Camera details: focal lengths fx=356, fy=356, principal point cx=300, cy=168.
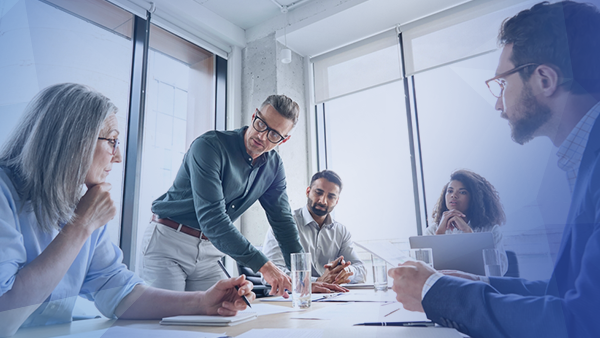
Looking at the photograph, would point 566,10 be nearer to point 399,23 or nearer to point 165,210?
point 165,210

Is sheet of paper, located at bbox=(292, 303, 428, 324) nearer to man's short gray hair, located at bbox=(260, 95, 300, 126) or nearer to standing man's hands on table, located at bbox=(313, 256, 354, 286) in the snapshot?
standing man's hands on table, located at bbox=(313, 256, 354, 286)

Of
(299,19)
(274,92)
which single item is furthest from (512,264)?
(299,19)

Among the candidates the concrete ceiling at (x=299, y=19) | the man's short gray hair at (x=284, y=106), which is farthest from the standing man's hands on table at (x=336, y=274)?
the concrete ceiling at (x=299, y=19)

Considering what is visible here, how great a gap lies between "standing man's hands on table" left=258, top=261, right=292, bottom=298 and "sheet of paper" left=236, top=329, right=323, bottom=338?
53 centimetres

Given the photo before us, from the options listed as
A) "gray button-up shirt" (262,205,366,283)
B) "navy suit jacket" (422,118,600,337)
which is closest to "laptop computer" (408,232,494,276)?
"navy suit jacket" (422,118,600,337)

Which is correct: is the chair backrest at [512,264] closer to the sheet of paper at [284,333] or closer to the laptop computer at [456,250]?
the sheet of paper at [284,333]

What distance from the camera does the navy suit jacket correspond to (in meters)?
0.37

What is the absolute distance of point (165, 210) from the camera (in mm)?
1643

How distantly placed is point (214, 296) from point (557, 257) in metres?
0.68

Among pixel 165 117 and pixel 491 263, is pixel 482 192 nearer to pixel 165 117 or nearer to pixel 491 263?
pixel 491 263

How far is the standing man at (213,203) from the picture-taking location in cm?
148

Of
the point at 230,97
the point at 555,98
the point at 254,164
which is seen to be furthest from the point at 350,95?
the point at 555,98

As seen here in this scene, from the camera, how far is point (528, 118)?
1.48 feet

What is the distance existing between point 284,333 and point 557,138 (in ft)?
1.58
